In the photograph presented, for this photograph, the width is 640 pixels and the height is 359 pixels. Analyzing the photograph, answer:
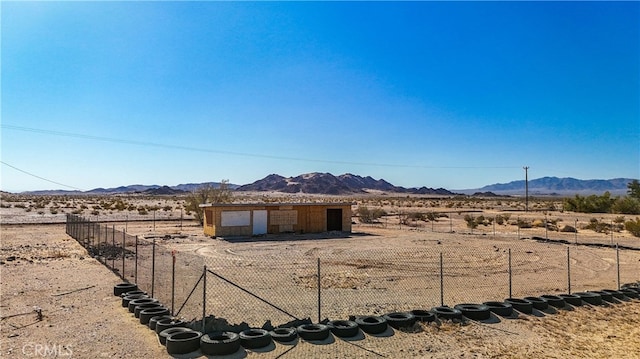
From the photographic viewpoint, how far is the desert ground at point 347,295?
28.0ft

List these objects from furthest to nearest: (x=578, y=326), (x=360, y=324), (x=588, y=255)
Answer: (x=588, y=255) < (x=578, y=326) < (x=360, y=324)

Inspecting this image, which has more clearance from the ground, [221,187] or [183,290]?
[221,187]

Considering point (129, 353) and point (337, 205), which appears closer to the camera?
point (129, 353)

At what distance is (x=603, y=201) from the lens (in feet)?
202

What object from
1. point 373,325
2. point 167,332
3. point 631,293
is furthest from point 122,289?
point 631,293

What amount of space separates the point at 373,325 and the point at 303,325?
4.86 feet

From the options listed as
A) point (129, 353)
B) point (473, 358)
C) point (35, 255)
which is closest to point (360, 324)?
point (473, 358)

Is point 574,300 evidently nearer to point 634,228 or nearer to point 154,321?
point 154,321

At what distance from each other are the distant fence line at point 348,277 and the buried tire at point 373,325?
97cm

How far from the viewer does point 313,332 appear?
885cm

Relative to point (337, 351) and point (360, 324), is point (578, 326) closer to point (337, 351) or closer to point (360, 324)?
point (360, 324)

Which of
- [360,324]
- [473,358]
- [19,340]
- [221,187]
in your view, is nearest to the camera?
[473,358]

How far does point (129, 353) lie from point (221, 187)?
4063 centimetres

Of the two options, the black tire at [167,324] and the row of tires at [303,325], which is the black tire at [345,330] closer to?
the row of tires at [303,325]
